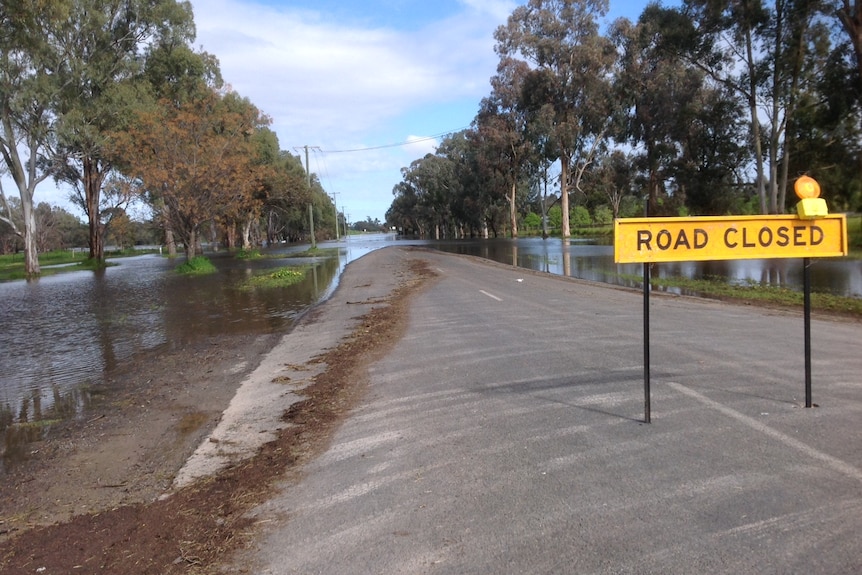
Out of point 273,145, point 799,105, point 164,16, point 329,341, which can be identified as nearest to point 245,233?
point 273,145

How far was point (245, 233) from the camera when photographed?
72812mm

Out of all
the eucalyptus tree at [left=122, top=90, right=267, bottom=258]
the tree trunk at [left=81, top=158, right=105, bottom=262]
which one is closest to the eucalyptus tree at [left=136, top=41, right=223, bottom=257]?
the eucalyptus tree at [left=122, top=90, right=267, bottom=258]

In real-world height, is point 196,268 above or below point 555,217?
below

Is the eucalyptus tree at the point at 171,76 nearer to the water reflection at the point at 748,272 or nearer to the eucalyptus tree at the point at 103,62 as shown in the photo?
the eucalyptus tree at the point at 103,62

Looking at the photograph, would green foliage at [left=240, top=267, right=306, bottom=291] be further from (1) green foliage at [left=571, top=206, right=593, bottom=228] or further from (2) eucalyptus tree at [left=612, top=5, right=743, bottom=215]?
(1) green foliage at [left=571, top=206, right=593, bottom=228]

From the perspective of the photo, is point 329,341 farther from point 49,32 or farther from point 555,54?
point 555,54

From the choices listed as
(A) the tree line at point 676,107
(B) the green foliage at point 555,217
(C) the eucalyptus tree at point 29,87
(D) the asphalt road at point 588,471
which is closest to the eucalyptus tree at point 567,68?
(A) the tree line at point 676,107

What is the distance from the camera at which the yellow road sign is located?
459 centimetres

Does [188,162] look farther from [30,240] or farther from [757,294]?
[757,294]

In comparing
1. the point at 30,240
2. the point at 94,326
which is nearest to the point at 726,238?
the point at 94,326

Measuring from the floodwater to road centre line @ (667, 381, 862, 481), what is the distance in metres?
6.51

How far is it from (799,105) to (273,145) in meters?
43.1

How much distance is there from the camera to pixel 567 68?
4956 centimetres

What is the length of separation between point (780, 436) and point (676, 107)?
44.2m
